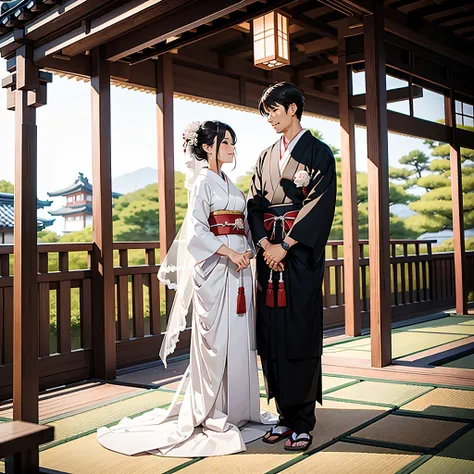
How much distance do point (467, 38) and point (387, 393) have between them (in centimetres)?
464

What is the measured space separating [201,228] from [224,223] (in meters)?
0.14

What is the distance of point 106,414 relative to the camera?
3691mm

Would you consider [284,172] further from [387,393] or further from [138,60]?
[138,60]

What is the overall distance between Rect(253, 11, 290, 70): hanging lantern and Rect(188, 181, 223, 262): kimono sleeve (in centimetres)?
202

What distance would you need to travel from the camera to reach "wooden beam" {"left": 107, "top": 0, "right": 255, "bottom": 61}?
2.98 m

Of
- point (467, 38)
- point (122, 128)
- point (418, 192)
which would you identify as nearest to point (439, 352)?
point (467, 38)

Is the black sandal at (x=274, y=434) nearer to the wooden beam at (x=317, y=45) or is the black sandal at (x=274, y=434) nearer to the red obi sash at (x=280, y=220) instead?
the red obi sash at (x=280, y=220)

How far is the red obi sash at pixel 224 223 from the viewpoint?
10.8 ft

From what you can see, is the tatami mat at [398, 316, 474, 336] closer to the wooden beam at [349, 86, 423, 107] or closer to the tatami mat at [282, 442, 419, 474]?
the wooden beam at [349, 86, 423, 107]

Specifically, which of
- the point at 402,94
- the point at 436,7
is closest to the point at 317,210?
the point at 436,7

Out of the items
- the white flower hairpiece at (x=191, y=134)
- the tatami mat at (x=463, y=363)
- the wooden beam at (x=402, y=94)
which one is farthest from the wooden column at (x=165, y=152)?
the wooden beam at (x=402, y=94)

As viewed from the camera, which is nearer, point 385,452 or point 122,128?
point 385,452

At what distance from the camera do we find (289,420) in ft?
10.3

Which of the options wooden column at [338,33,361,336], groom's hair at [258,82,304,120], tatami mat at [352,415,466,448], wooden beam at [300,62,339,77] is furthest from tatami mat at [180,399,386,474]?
wooden beam at [300,62,339,77]
